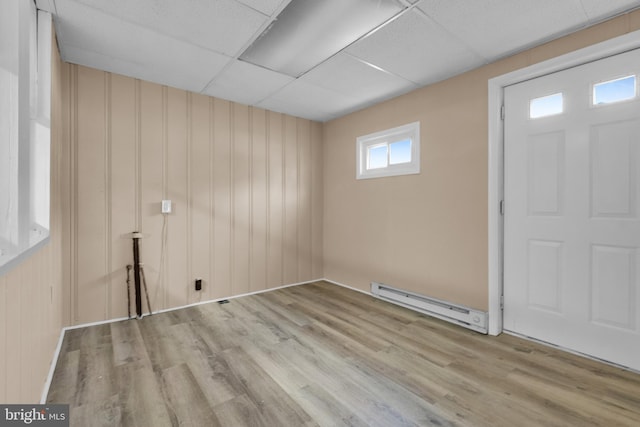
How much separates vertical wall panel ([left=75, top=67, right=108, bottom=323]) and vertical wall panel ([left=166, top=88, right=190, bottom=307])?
58 centimetres

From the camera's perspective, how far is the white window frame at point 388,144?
3164 mm

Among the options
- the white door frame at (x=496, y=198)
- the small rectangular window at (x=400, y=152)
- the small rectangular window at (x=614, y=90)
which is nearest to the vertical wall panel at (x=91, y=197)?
the small rectangular window at (x=400, y=152)

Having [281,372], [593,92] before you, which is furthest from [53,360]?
[593,92]

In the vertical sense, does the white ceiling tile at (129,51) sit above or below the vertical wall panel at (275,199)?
above

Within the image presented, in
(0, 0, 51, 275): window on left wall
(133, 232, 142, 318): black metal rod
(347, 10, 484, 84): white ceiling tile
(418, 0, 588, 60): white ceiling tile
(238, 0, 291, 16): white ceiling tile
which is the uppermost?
(238, 0, 291, 16): white ceiling tile

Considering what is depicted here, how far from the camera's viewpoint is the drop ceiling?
186cm

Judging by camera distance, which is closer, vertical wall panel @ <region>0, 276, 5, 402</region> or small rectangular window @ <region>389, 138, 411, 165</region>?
vertical wall panel @ <region>0, 276, 5, 402</region>

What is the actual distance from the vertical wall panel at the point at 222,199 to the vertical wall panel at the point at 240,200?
7cm

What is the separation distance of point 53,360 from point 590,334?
3968 millimetres

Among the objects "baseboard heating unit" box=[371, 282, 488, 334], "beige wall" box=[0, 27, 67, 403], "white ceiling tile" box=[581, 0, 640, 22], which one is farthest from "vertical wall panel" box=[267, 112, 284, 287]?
"white ceiling tile" box=[581, 0, 640, 22]

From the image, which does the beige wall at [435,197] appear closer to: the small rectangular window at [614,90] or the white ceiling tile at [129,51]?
the small rectangular window at [614,90]

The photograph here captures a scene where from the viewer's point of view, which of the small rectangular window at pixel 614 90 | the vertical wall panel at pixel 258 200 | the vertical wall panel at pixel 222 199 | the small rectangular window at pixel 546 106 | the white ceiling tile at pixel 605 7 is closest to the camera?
the white ceiling tile at pixel 605 7

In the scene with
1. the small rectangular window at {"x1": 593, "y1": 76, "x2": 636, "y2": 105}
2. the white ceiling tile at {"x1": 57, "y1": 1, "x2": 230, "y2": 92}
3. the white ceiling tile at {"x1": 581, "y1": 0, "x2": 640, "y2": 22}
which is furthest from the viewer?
the white ceiling tile at {"x1": 57, "y1": 1, "x2": 230, "y2": 92}

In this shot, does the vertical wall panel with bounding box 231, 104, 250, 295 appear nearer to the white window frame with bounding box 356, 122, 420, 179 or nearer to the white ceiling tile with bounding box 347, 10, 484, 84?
the white window frame with bounding box 356, 122, 420, 179
